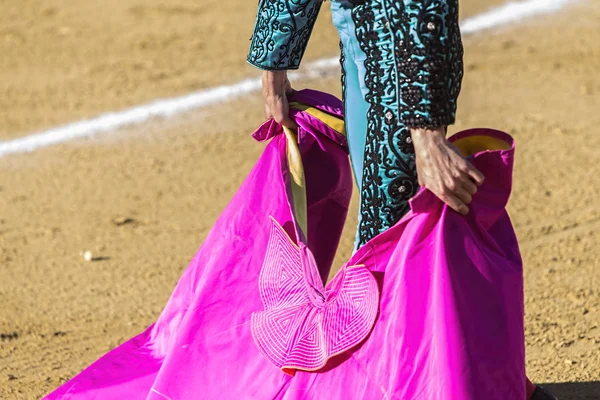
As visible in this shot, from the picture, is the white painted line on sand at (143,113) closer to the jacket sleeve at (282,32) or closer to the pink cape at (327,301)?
the pink cape at (327,301)

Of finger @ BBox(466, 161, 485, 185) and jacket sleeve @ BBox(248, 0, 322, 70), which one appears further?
jacket sleeve @ BBox(248, 0, 322, 70)

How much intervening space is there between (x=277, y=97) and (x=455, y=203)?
0.76 m

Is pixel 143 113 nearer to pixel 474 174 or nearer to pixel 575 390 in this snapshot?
pixel 575 390

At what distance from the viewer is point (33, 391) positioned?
10.00ft

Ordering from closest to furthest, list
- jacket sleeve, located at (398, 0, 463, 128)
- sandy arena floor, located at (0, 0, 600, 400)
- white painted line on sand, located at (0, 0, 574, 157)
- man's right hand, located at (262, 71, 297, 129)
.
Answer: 1. jacket sleeve, located at (398, 0, 463, 128)
2. man's right hand, located at (262, 71, 297, 129)
3. sandy arena floor, located at (0, 0, 600, 400)
4. white painted line on sand, located at (0, 0, 574, 157)

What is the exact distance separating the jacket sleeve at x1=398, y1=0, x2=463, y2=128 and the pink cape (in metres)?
0.14

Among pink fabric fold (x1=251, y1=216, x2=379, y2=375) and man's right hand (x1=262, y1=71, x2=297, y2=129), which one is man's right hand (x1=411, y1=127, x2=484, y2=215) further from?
man's right hand (x1=262, y1=71, x2=297, y2=129)

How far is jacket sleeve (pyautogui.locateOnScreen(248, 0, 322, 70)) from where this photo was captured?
2512 mm

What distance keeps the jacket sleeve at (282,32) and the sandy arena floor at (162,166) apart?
1214mm

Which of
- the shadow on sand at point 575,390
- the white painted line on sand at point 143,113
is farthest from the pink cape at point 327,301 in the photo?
the white painted line on sand at point 143,113

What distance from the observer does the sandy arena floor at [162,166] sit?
3414 mm

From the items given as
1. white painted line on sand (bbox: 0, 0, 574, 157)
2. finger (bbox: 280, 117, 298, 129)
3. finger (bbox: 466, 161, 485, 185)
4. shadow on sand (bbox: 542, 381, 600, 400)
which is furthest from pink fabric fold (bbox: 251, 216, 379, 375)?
white painted line on sand (bbox: 0, 0, 574, 157)

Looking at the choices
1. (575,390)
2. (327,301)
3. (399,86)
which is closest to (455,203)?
(399,86)

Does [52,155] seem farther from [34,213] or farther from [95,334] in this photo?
[95,334]
